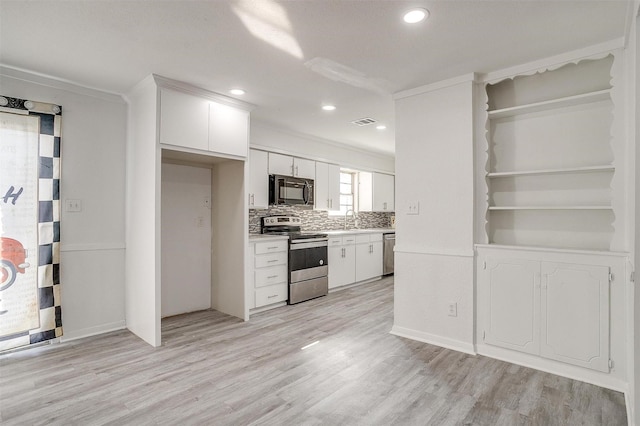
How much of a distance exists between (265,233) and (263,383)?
262 centimetres

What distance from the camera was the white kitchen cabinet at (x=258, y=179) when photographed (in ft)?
15.0

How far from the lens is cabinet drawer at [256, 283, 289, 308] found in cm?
418

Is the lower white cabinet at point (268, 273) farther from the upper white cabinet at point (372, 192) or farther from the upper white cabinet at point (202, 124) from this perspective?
the upper white cabinet at point (372, 192)

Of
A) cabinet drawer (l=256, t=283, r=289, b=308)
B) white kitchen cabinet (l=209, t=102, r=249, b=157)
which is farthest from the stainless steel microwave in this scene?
cabinet drawer (l=256, t=283, r=289, b=308)

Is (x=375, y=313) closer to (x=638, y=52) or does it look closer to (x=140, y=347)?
(x=140, y=347)

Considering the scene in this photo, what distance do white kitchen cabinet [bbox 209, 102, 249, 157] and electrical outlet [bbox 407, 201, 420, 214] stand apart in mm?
1856

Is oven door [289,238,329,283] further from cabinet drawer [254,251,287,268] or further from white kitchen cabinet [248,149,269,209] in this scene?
white kitchen cabinet [248,149,269,209]

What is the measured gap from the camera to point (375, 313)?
13.6 feet

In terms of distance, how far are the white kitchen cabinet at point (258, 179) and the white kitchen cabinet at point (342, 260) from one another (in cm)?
122

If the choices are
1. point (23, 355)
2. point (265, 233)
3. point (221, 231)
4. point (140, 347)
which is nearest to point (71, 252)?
point (23, 355)

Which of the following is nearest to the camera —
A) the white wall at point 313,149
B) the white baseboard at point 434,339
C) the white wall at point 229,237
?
the white baseboard at point 434,339

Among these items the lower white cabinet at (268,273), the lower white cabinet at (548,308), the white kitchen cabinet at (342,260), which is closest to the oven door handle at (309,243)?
the lower white cabinet at (268,273)

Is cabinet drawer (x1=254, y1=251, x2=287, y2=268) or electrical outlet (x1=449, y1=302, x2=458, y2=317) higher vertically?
cabinet drawer (x1=254, y1=251, x2=287, y2=268)

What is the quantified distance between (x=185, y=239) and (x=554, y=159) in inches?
152
